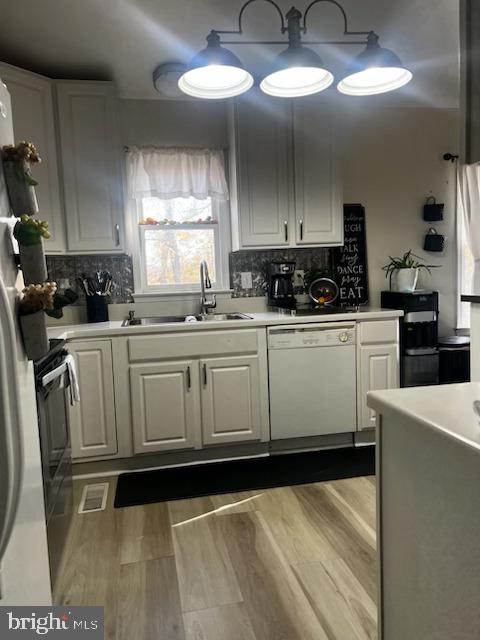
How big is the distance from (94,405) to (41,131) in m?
1.76

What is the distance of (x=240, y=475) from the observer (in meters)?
2.85

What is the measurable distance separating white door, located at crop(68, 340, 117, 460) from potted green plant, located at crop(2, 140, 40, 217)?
1.75 meters

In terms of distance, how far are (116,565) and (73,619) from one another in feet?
2.69

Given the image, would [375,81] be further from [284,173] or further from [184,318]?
[184,318]

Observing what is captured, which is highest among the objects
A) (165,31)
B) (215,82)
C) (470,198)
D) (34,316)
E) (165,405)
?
(165,31)

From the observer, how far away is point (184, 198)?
348 centimetres

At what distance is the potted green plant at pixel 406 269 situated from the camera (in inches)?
142

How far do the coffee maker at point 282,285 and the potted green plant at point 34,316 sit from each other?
7.94 feet

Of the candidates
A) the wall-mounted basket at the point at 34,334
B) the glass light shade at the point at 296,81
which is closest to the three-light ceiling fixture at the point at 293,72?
the glass light shade at the point at 296,81

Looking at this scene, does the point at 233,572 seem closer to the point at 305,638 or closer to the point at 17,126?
the point at 305,638

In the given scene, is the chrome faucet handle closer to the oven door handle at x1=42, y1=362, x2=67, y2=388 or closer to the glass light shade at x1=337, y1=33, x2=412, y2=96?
the oven door handle at x1=42, y1=362, x2=67, y2=388

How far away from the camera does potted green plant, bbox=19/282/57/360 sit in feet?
3.77

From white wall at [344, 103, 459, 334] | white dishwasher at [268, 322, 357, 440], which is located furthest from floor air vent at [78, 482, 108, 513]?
white wall at [344, 103, 459, 334]

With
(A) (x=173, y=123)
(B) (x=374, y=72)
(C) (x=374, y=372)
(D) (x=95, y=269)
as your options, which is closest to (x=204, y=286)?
(D) (x=95, y=269)
